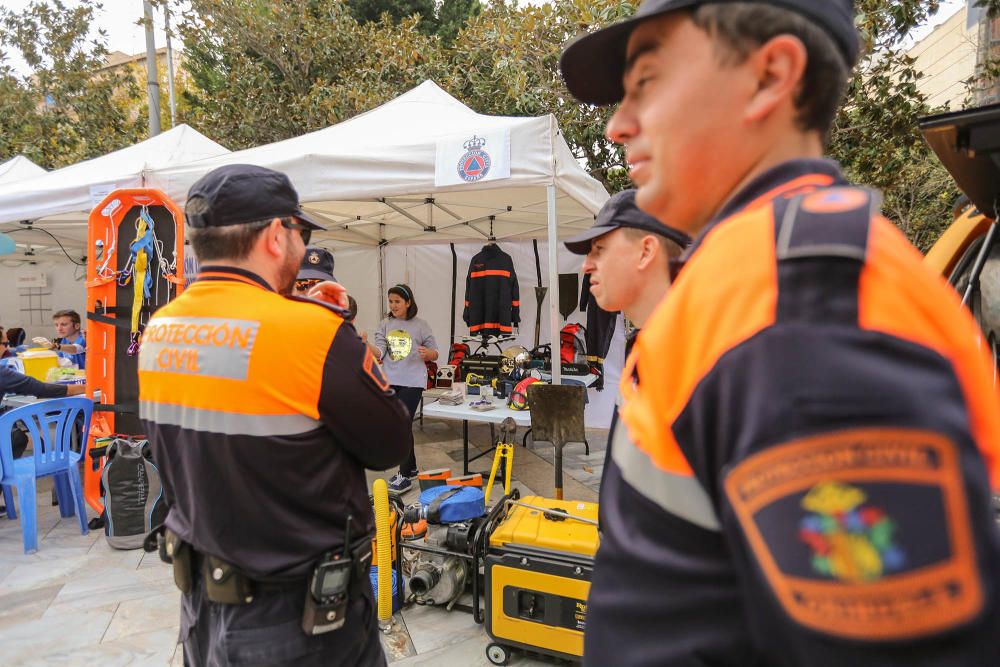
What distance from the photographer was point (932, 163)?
31.1 ft

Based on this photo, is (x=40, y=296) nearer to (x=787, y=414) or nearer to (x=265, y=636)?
(x=265, y=636)

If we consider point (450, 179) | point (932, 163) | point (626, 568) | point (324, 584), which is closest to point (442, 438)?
point (450, 179)

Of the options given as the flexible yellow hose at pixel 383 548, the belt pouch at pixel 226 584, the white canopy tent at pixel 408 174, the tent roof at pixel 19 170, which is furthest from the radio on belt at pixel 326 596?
the tent roof at pixel 19 170

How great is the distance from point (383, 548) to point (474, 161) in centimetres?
255

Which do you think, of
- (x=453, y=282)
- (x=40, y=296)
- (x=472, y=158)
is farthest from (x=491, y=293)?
(x=40, y=296)

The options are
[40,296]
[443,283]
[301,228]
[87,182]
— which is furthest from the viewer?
[40,296]

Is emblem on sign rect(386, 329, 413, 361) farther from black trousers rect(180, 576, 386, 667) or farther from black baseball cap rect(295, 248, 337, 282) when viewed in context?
black trousers rect(180, 576, 386, 667)

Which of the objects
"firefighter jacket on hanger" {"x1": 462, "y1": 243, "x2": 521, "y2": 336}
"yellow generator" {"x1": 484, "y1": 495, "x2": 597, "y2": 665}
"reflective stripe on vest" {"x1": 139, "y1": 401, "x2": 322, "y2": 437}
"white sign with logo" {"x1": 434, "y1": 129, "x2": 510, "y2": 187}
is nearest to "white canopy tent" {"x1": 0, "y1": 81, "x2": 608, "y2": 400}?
"white sign with logo" {"x1": 434, "y1": 129, "x2": 510, "y2": 187}

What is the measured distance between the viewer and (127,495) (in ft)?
12.8

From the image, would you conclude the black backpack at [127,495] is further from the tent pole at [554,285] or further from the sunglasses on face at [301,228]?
the sunglasses on face at [301,228]

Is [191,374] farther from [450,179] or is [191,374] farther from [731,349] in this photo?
[450,179]

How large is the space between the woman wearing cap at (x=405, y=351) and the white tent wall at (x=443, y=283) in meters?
2.63

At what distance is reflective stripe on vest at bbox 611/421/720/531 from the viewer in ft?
1.55

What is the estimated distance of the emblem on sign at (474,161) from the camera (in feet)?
12.3
